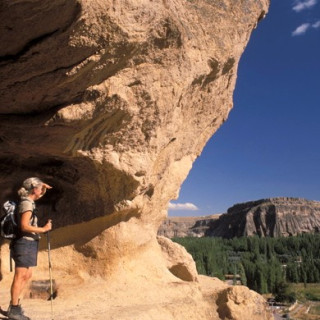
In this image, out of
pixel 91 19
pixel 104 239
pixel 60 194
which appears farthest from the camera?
pixel 60 194

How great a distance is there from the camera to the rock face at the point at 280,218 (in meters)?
66.4

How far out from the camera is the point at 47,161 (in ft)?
18.4

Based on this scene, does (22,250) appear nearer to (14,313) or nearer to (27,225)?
(27,225)

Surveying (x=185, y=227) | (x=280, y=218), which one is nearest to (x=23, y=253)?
(x=280, y=218)

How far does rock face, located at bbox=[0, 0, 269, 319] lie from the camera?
4012mm

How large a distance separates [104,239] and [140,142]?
1438 mm

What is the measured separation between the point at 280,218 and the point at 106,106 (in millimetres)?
66165

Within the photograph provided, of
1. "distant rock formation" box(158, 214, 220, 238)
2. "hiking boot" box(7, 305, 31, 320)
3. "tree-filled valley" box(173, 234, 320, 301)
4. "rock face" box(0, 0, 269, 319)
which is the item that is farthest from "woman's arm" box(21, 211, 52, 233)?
"distant rock formation" box(158, 214, 220, 238)

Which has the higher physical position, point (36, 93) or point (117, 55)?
point (117, 55)

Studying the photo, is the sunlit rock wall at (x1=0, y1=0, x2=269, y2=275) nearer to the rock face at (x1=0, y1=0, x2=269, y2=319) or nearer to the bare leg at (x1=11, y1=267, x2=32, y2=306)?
the rock face at (x1=0, y1=0, x2=269, y2=319)

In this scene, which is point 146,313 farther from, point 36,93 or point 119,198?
point 36,93

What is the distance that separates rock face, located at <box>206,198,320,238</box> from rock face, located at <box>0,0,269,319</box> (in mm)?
63022

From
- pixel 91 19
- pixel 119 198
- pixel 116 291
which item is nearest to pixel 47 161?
pixel 119 198

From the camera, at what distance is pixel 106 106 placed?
464 centimetres
